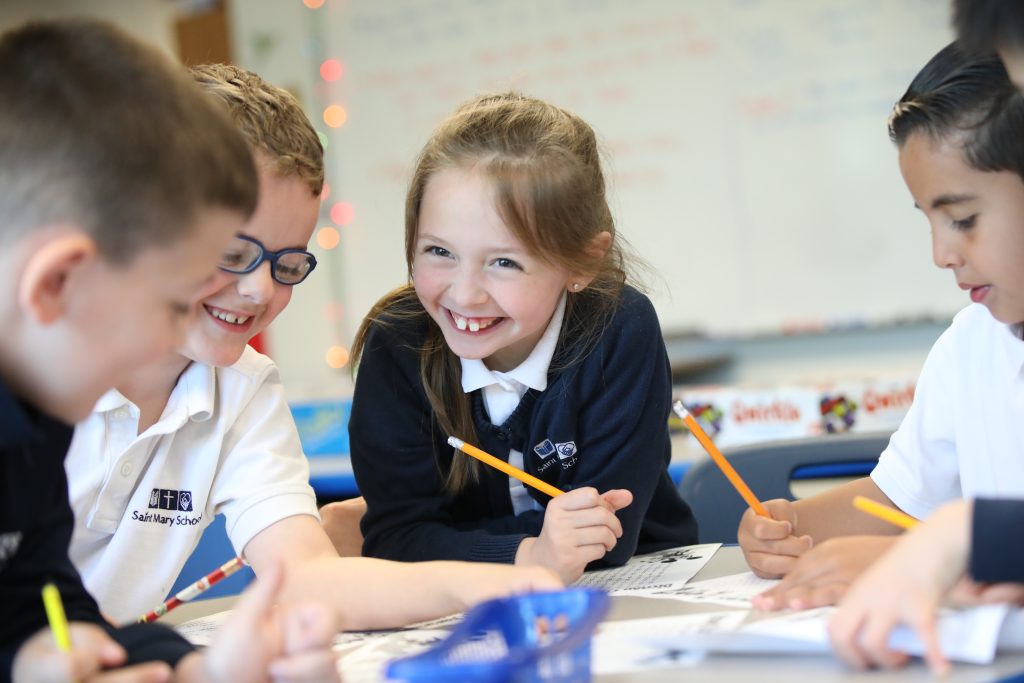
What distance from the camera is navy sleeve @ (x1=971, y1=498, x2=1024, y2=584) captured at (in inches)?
28.4

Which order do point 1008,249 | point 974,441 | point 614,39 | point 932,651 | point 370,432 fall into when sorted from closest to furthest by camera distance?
point 932,651 < point 1008,249 < point 974,441 < point 370,432 < point 614,39

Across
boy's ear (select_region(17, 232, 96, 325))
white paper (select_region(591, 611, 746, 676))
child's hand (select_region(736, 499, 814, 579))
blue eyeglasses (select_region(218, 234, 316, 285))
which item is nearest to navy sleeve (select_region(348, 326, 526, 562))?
blue eyeglasses (select_region(218, 234, 316, 285))

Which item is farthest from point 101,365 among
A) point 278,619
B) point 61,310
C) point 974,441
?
point 974,441

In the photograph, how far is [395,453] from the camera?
4.33 feet

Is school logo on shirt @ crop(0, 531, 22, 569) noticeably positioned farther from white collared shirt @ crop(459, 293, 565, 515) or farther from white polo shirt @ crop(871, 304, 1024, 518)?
white polo shirt @ crop(871, 304, 1024, 518)

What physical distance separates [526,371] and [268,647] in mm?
679

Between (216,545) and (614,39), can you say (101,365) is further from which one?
(614,39)

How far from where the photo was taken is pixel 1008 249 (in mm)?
1021

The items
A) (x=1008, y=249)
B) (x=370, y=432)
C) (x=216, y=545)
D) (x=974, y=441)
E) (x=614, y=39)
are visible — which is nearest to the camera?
(x=1008, y=249)

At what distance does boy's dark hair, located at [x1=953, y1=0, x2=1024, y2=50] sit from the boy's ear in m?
0.72

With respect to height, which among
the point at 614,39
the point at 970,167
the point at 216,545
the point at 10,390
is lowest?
the point at 216,545

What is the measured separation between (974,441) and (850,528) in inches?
6.4

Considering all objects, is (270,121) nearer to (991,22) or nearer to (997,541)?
(991,22)

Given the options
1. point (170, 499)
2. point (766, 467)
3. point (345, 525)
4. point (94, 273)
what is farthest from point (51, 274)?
point (766, 467)
